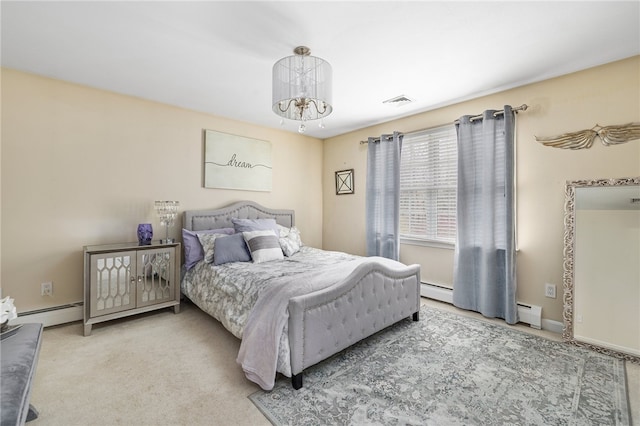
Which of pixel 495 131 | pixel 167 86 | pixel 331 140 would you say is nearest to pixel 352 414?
pixel 495 131

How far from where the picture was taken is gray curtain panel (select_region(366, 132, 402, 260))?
3.91m

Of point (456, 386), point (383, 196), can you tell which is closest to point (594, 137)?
point (383, 196)

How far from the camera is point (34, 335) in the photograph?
5.11 feet

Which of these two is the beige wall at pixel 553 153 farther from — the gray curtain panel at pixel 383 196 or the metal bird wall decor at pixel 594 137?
the gray curtain panel at pixel 383 196

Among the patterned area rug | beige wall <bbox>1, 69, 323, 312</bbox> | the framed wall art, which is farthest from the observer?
the framed wall art

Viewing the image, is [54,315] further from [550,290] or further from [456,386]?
[550,290]

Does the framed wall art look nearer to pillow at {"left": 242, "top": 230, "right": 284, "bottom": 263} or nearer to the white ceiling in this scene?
the white ceiling

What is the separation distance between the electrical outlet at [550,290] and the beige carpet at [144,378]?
0.39 meters

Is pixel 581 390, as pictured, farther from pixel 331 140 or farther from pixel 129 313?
pixel 331 140

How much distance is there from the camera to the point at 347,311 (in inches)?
85.7

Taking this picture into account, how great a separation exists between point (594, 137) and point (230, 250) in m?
3.64

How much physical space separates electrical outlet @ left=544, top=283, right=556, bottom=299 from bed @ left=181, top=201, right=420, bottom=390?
1.23m

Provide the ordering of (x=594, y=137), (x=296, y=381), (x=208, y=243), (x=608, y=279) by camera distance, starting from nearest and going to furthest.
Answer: (x=296, y=381) < (x=608, y=279) < (x=594, y=137) < (x=208, y=243)

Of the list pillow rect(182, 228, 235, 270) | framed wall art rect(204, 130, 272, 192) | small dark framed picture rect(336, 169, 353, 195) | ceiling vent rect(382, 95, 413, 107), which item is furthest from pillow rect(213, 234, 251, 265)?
ceiling vent rect(382, 95, 413, 107)
